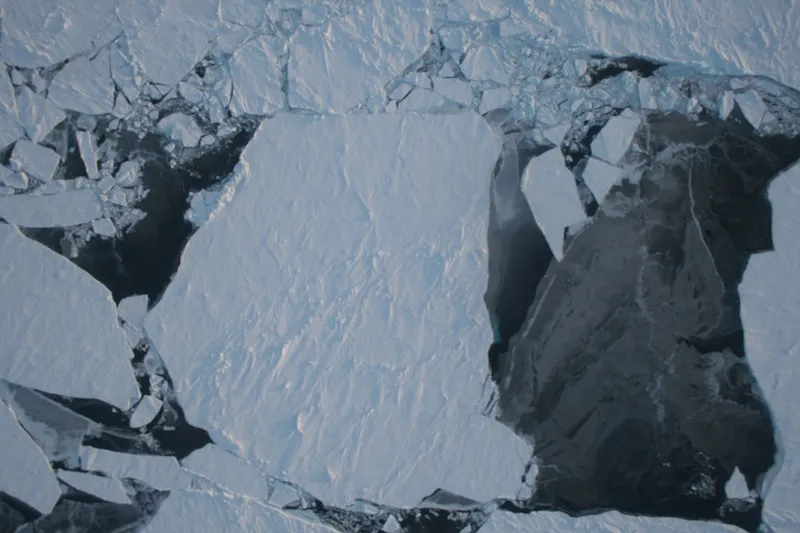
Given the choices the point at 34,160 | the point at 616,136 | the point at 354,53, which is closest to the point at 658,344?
the point at 616,136

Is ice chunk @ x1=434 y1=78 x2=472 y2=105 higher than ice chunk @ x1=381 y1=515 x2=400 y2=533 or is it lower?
higher

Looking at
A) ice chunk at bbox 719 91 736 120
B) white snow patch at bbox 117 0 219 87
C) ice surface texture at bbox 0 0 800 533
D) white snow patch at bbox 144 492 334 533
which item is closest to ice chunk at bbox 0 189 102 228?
ice surface texture at bbox 0 0 800 533

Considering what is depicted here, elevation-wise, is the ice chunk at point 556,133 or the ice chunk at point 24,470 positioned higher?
the ice chunk at point 556,133

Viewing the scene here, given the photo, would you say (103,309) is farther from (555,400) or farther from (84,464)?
(555,400)

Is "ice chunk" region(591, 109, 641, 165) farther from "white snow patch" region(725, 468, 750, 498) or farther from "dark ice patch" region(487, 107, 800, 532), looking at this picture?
"white snow patch" region(725, 468, 750, 498)

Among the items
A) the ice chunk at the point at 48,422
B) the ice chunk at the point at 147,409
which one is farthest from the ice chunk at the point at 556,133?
the ice chunk at the point at 48,422

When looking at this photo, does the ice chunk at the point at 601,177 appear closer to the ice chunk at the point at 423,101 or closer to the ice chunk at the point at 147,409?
the ice chunk at the point at 423,101

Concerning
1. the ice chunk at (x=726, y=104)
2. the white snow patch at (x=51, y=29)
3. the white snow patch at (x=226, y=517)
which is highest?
the ice chunk at (x=726, y=104)

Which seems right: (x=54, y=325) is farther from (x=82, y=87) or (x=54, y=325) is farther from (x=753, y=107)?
(x=753, y=107)
